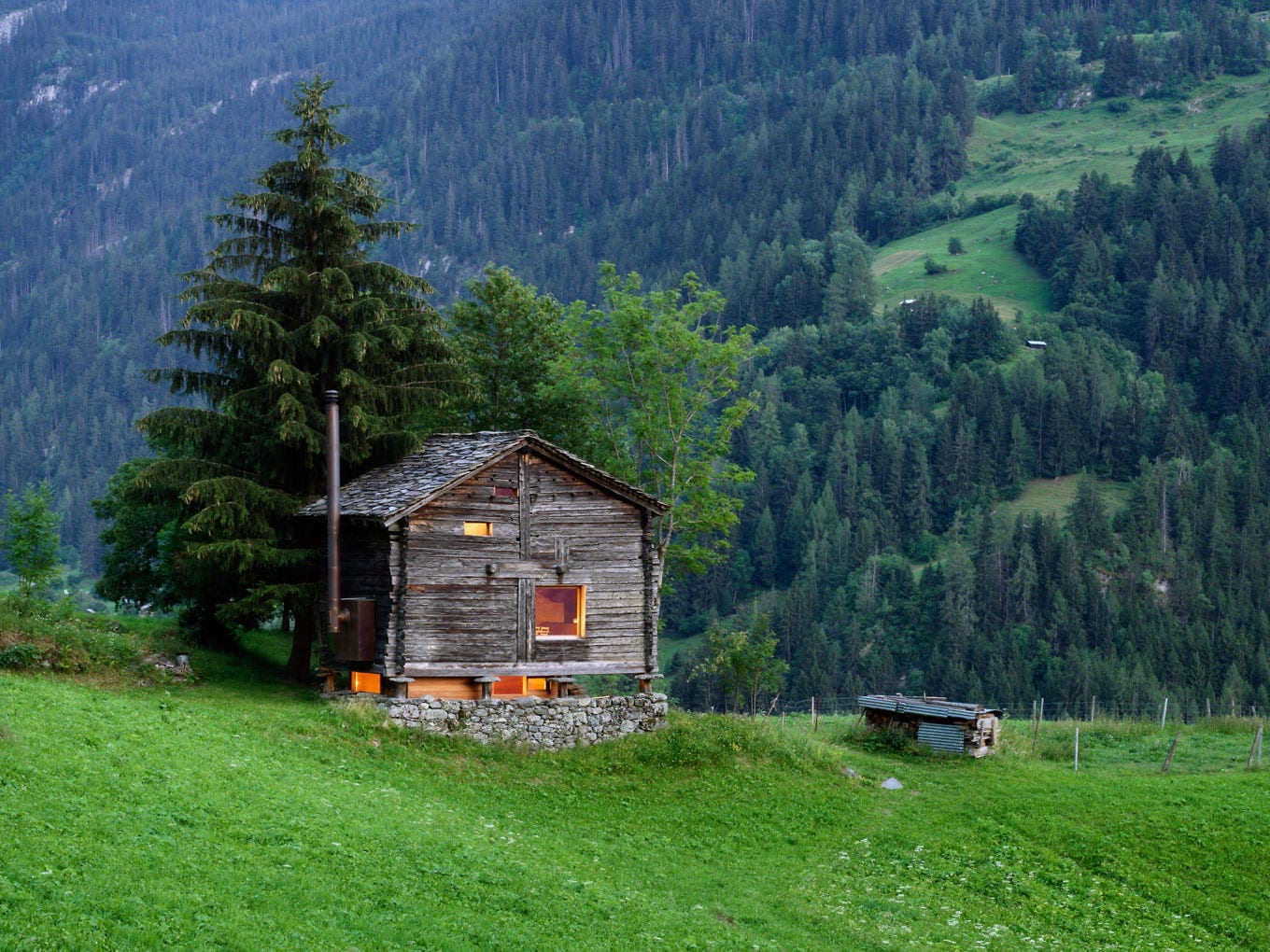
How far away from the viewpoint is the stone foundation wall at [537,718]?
31625 millimetres

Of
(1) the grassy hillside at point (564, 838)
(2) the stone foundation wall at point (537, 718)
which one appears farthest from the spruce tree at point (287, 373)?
(2) the stone foundation wall at point (537, 718)

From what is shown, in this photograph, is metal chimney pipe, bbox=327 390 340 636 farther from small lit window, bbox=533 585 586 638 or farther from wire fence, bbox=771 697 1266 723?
wire fence, bbox=771 697 1266 723

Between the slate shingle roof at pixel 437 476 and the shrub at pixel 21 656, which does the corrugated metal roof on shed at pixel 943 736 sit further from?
the shrub at pixel 21 656

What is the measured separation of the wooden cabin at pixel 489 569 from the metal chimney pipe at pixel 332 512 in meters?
0.38

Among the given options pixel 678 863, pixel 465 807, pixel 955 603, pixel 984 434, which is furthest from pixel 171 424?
pixel 984 434

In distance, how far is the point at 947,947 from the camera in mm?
23203

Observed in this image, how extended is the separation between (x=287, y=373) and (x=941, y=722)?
21.4 m

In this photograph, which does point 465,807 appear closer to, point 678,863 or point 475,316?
point 678,863

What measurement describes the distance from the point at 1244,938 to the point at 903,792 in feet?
31.2

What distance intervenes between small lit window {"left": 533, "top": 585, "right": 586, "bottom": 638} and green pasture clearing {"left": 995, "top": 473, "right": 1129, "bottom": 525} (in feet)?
428

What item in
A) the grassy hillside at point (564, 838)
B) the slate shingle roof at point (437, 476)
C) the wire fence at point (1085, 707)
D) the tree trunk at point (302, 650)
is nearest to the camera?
the grassy hillside at point (564, 838)

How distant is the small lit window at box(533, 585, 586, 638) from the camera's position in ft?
115

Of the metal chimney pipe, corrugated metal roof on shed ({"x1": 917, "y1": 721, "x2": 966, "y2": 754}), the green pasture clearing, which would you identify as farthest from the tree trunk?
the green pasture clearing

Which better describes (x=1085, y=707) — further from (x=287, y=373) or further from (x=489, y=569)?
(x=287, y=373)
